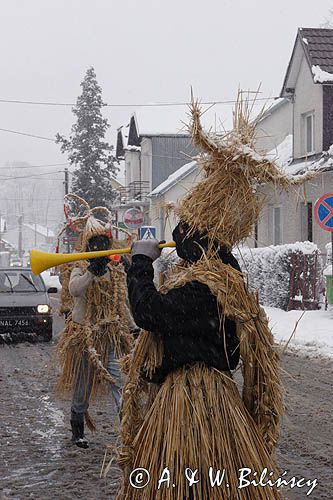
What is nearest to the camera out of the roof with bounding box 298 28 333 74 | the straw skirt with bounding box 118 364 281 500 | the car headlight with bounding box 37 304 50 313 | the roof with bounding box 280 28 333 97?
the straw skirt with bounding box 118 364 281 500

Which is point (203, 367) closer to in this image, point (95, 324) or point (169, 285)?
point (169, 285)

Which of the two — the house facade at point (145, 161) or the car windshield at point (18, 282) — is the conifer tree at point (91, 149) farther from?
the car windshield at point (18, 282)

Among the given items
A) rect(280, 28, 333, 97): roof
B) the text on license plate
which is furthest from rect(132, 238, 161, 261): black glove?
rect(280, 28, 333, 97): roof

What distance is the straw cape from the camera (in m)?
7.14

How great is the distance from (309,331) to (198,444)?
13.0 m

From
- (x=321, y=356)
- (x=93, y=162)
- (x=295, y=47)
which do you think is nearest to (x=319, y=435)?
(x=321, y=356)

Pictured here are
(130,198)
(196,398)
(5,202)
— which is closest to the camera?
(196,398)

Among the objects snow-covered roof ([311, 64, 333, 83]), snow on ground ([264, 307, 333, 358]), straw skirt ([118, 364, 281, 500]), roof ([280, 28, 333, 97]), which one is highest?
roof ([280, 28, 333, 97])

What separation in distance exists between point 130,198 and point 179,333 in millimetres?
46493

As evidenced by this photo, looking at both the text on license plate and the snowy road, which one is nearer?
the snowy road

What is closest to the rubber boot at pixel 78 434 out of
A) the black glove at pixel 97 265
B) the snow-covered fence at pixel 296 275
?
the black glove at pixel 97 265

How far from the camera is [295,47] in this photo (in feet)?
83.3

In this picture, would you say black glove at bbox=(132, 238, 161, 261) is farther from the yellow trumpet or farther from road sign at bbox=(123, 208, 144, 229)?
road sign at bbox=(123, 208, 144, 229)

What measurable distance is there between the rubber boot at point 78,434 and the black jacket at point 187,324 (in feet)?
10.9
